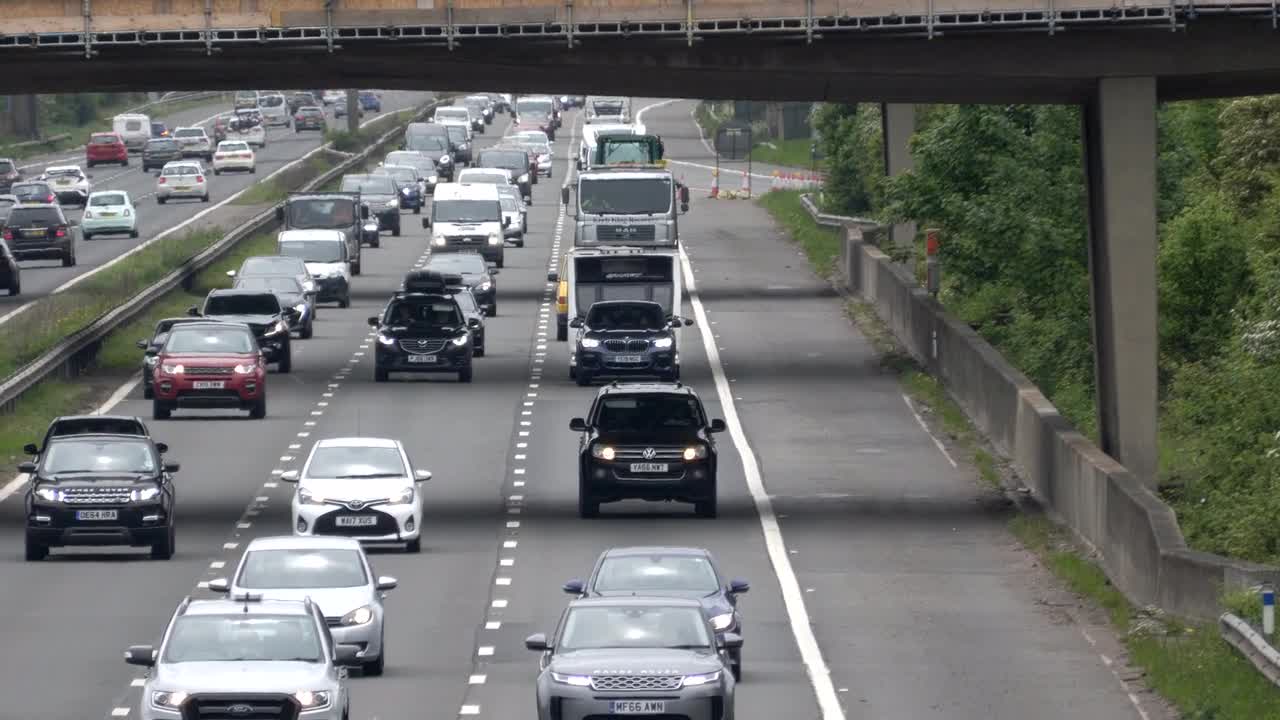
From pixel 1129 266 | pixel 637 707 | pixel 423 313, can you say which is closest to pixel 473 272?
pixel 423 313

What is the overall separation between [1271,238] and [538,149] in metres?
69.2

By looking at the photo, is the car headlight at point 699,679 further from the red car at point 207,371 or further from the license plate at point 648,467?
the red car at point 207,371

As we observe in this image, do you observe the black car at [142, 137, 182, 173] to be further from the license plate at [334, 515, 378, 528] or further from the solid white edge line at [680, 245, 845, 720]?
the license plate at [334, 515, 378, 528]

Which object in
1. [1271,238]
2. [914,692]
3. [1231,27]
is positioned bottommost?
[914,692]

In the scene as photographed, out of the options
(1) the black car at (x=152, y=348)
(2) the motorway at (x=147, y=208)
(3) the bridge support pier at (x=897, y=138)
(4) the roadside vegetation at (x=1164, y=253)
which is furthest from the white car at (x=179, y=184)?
(1) the black car at (x=152, y=348)

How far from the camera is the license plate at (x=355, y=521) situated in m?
32.0

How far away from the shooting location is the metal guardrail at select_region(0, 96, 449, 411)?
46250mm

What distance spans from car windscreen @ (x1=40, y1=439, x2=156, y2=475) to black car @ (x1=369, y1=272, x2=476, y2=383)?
56.9 feet

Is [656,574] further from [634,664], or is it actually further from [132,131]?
[132,131]

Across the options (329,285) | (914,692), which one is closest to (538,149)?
(329,285)

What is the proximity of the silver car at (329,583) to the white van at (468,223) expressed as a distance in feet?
155

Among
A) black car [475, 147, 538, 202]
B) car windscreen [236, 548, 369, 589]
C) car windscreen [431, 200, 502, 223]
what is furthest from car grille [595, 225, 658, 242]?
black car [475, 147, 538, 202]

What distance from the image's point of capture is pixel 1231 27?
3819 cm

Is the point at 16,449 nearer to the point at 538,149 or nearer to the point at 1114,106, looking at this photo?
the point at 1114,106
